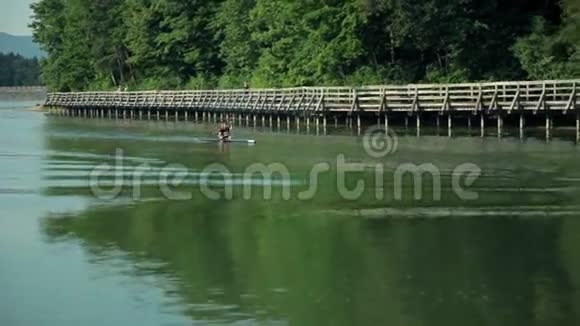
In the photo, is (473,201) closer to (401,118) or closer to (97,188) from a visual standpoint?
Result: (97,188)

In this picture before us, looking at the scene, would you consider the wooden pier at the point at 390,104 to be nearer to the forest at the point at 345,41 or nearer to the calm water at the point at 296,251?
the forest at the point at 345,41

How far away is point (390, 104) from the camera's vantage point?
160 feet

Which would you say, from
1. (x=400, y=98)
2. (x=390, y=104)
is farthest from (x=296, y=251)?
(x=390, y=104)

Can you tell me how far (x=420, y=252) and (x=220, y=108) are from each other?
48222 millimetres

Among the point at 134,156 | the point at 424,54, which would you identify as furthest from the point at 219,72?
the point at 134,156

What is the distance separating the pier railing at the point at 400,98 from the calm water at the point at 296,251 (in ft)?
29.2

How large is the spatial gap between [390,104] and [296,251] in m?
29.9

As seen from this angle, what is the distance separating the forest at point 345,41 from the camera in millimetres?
50969

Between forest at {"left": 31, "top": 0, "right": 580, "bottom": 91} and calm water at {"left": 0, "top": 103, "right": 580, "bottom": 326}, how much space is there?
18.3 m

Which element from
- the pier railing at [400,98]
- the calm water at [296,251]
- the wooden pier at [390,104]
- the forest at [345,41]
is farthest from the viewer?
the forest at [345,41]

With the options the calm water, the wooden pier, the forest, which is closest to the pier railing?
the wooden pier

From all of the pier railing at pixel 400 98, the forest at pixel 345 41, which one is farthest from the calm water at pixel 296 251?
the forest at pixel 345 41

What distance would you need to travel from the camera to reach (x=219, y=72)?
81.8 metres

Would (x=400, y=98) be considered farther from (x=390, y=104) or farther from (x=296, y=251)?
(x=296, y=251)
